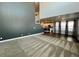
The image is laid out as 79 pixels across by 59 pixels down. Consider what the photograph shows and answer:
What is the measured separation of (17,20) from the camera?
20.3 ft

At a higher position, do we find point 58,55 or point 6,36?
point 6,36

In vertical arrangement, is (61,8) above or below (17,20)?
above

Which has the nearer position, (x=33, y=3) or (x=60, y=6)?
(x=60, y=6)

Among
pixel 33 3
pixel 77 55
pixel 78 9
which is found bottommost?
pixel 77 55

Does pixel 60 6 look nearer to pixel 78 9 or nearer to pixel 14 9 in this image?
pixel 78 9

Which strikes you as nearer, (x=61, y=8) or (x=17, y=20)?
(x=61, y=8)

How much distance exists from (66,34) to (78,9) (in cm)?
211

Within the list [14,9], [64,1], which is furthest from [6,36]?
[64,1]

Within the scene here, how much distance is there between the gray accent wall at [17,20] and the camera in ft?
18.2

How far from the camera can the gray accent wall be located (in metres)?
5.54

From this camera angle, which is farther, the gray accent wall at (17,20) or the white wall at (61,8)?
the gray accent wall at (17,20)

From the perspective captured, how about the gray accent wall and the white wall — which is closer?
the white wall

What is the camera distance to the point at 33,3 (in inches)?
224

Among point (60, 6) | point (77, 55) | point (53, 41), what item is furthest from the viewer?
point (53, 41)
